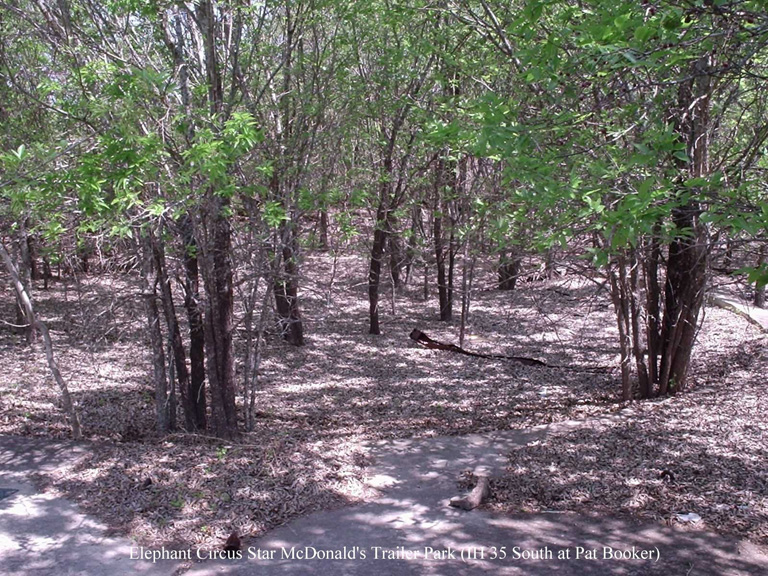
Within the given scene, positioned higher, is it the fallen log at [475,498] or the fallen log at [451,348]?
the fallen log at [451,348]

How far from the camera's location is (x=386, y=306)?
1691cm

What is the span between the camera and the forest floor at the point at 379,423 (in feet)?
17.1

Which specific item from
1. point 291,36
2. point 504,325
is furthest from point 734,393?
point 504,325

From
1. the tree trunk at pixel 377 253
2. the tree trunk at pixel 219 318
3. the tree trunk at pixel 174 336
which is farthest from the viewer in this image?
the tree trunk at pixel 377 253

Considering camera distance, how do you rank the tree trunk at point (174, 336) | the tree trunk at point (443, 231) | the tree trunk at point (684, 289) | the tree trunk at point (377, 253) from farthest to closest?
the tree trunk at point (443, 231)
the tree trunk at point (377, 253)
the tree trunk at point (174, 336)
the tree trunk at point (684, 289)

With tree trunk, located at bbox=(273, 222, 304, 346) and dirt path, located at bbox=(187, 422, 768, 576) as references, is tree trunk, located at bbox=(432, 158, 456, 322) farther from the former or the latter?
dirt path, located at bbox=(187, 422, 768, 576)

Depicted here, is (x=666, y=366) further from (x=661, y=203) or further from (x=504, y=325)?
(x=504, y=325)

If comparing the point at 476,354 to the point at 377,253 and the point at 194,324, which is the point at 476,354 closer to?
the point at 377,253

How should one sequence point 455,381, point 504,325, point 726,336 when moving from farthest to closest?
point 504,325 < point 726,336 < point 455,381

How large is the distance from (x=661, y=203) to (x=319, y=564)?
318 centimetres

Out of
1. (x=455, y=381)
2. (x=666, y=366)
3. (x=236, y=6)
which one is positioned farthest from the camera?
(x=455, y=381)

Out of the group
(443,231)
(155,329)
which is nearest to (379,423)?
(155,329)

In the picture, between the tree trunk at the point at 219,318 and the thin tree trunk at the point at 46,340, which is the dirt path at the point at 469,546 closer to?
the tree trunk at the point at 219,318

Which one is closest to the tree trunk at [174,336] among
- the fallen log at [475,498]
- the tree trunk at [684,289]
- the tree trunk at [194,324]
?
the tree trunk at [194,324]
